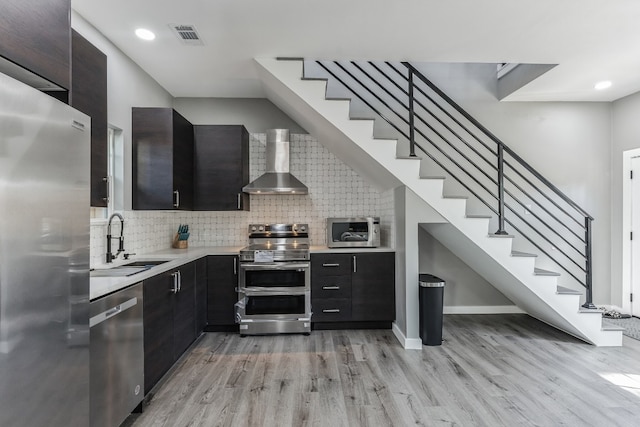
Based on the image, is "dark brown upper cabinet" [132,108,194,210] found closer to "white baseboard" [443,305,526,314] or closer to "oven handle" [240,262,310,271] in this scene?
"oven handle" [240,262,310,271]

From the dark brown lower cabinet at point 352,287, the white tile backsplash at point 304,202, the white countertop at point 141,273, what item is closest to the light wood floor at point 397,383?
the dark brown lower cabinet at point 352,287

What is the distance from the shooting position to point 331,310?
4152 mm

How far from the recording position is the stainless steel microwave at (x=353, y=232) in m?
4.32

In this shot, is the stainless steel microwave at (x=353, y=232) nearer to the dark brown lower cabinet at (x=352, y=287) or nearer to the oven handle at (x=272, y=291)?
the dark brown lower cabinet at (x=352, y=287)

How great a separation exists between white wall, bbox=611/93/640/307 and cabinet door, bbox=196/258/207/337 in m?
5.01

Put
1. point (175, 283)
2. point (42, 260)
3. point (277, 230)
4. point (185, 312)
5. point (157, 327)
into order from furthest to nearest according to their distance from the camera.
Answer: point (277, 230) < point (185, 312) < point (175, 283) < point (157, 327) < point (42, 260)

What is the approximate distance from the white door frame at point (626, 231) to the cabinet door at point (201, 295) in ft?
16.6

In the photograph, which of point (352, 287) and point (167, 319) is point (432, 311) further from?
point (167, 319)

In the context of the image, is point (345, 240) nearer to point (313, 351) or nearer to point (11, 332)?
point (313, 351)

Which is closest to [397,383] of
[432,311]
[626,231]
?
[432,311]

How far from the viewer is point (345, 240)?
14.3ft

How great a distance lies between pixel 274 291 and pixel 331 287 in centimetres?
63

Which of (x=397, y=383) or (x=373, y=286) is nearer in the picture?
(x=397, y=383)

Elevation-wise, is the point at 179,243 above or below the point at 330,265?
above
